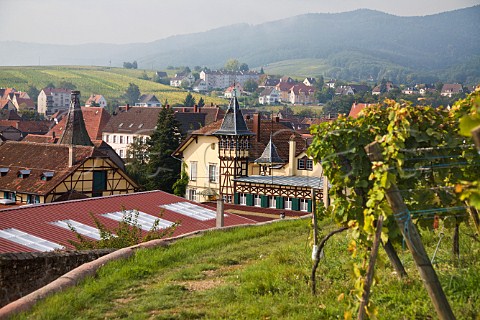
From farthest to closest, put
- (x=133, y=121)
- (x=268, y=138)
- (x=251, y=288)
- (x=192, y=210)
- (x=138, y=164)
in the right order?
(x=133, y=121) → (x=138, y=164) → (x=268, y=138) → (x=192, y=210) → (x=251, y=288)

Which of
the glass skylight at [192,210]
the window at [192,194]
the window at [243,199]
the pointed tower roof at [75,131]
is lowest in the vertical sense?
the window at [192,194]

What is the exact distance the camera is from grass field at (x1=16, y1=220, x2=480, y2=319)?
7.87 m

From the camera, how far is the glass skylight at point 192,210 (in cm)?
2306

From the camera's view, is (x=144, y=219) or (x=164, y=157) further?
(x=164, y=157)

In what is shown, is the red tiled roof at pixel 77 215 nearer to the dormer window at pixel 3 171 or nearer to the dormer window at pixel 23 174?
the dormer window at pixel 23 174

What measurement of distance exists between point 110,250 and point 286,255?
3667 millimetres

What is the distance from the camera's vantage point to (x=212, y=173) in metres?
43.5

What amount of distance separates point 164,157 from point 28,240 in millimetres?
34032

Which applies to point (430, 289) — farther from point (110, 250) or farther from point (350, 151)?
point (110, 250)

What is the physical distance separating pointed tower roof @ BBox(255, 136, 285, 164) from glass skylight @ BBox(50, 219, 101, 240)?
70.8 feet

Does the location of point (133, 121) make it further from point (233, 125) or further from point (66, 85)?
point (66, 85)

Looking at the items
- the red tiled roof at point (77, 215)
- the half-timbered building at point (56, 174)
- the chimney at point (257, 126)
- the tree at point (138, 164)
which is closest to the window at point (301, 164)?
the chimney at point (257, 126)

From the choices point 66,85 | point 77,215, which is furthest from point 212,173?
point 66,85

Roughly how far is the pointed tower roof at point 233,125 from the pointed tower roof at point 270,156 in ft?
5.42
